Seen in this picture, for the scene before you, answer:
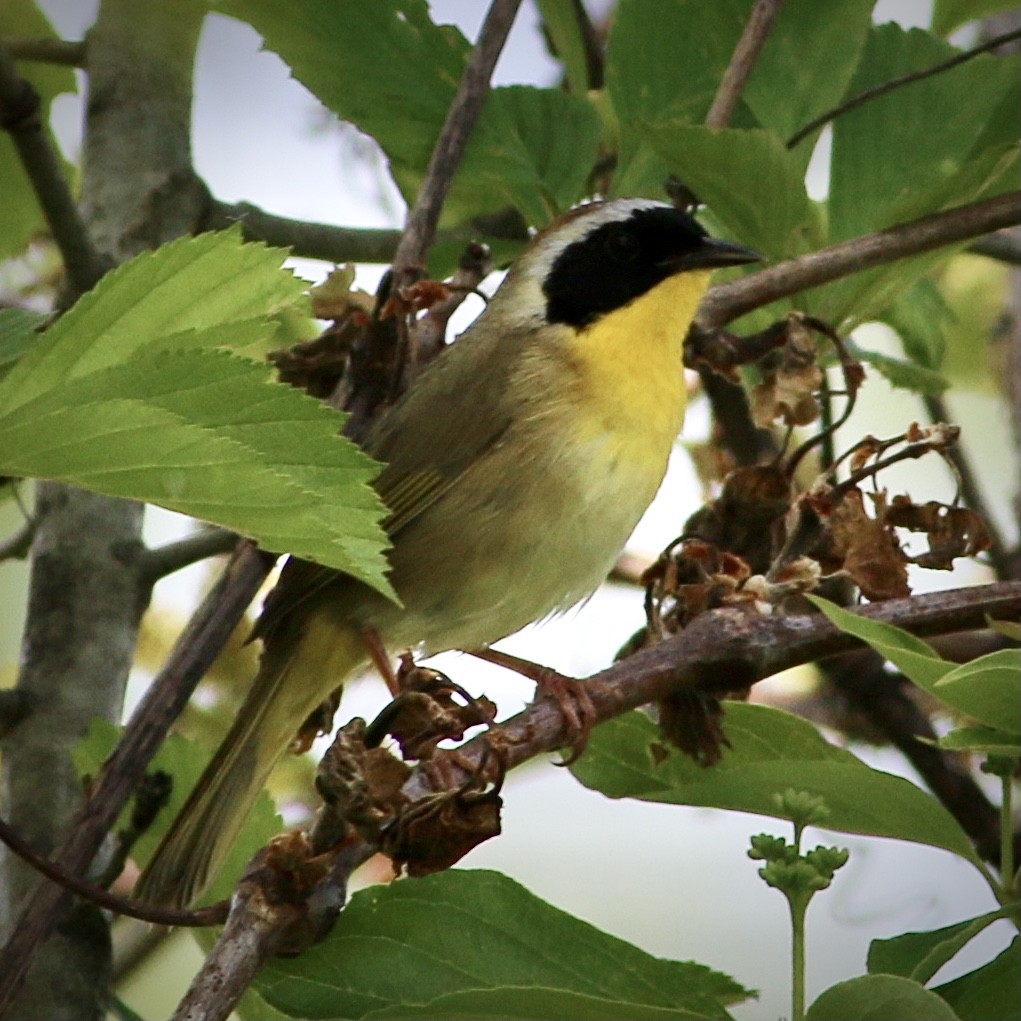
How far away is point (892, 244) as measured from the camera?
2.18 meters

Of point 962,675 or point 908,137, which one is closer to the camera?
point 962,675

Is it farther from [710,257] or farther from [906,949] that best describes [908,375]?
[906,949]

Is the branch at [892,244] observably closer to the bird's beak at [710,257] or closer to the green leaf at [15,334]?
the bird's beak at [710,257]


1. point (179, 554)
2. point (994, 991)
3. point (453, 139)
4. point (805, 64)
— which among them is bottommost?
point (994, 991)

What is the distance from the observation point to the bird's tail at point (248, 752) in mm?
2178

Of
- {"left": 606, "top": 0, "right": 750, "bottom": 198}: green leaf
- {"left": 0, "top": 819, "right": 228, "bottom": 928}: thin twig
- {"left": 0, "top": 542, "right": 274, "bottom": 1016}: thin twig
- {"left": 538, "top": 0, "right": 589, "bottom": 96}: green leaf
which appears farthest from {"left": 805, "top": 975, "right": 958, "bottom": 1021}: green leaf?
{"left": 538, "top": 0, "right": 589, "bottom": 96}: green leaf

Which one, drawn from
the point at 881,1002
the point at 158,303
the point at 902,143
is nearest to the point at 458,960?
the point at 881,1002

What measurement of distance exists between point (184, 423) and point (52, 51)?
181 cm

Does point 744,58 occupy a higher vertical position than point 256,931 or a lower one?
higher

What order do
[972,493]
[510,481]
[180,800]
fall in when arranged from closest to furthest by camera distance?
1. [180,800]
2. [510,481]
3. [972,493]

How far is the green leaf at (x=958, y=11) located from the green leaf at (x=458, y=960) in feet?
5.68

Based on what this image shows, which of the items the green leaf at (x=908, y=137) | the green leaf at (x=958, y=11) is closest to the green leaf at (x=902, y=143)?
the green leaf at (x=908, y=137)

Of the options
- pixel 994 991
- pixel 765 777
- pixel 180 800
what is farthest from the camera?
pixel 180 800

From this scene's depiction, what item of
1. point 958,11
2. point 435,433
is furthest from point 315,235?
point 958,11
